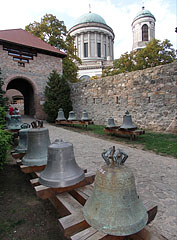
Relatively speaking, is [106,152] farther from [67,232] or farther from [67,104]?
[67,104]

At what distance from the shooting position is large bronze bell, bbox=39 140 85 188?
1.68 metres

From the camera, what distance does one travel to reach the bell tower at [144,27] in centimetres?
3475

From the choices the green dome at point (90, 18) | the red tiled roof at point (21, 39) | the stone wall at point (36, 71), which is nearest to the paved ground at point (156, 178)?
the stone wall at point (36, 71)

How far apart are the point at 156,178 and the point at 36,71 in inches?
531

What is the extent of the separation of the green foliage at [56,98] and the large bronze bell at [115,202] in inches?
444

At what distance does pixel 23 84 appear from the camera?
1734cm

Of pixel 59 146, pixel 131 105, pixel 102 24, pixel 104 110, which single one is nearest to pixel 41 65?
pixel 104 110

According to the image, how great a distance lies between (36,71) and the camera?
14.1m

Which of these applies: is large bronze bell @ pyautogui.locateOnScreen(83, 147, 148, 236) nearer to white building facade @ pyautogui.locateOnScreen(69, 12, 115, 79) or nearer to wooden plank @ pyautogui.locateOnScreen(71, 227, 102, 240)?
wooden plank @ pyautogui.locateOnScreen(71, 227, 102, 240)

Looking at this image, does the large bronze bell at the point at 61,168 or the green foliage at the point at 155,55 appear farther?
the green foliage at the point at 155,55

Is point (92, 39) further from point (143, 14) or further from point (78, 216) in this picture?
point (78, 216)

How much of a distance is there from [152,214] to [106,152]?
2.41ft

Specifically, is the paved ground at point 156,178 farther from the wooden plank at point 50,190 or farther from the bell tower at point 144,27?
the bell tower at point 144,27

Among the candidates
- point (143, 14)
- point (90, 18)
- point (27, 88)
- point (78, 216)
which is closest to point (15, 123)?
point (78, 216)
